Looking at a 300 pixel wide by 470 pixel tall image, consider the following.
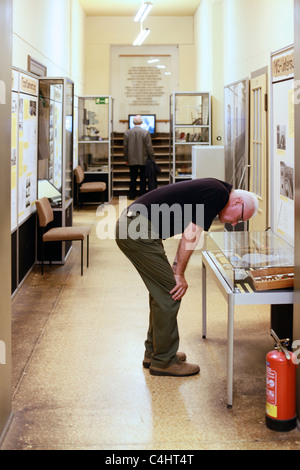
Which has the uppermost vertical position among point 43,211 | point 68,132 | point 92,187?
point 68,132

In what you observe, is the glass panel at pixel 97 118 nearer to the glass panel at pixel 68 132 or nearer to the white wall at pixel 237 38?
the white wall at pixel 237 38

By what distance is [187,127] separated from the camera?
12.3m

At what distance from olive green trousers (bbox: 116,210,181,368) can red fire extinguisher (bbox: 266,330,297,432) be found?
891mm

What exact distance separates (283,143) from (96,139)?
807cm

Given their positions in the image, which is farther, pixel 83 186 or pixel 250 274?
pixel 83 186

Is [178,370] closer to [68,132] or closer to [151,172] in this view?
[68,132]

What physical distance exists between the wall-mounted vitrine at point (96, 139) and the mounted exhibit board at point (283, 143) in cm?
739

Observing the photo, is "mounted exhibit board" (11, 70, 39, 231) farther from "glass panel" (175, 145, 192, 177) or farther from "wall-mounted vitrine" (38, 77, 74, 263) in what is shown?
"glass panel" (175, 145, 192, 177)

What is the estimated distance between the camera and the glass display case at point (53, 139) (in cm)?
721

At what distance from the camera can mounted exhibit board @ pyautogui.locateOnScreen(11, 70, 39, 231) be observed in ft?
19.4

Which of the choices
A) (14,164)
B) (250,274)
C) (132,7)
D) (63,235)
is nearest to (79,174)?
(132,7)

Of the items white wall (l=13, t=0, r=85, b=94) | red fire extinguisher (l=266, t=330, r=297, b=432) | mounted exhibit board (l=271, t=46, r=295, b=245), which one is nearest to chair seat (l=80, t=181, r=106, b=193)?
white wall (l=13, t=0, r=85, b=94)

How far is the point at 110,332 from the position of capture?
16.3ft

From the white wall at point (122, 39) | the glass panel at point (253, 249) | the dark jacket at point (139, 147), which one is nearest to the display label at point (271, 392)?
the glass panel at point (253, 249)
